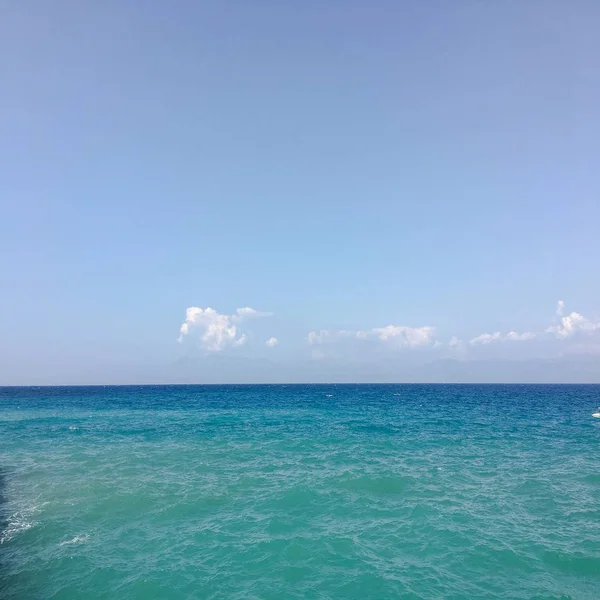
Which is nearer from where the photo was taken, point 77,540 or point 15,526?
point 77,540

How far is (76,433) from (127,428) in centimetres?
628

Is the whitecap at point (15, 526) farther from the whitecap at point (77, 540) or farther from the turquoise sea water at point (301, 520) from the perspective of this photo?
the whitecap at point (77, 540)

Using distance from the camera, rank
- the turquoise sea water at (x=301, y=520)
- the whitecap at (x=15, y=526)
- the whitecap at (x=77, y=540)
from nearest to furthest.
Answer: the turquoise sea water at (x=301, y=520) < the whitecap at (x=77, y=540) < the whitecap at (x=15, y=526)

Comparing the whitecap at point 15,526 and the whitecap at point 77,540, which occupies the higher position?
the whitecap at point 77,540

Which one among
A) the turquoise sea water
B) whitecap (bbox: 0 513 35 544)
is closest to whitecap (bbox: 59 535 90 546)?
the turquoise sea water

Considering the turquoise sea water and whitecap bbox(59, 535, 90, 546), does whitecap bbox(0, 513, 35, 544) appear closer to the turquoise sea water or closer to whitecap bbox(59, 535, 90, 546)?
the turquoise sea water

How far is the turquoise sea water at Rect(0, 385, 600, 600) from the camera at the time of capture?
631 inches

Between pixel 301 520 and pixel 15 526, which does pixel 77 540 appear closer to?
pixel 15 526

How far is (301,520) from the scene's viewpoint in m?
21.5

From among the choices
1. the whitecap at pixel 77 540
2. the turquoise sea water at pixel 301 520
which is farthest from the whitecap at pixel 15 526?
the whitecap at pixel 77 540

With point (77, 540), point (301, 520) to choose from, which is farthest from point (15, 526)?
point (301, 520)

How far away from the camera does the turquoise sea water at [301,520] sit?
52.5ft

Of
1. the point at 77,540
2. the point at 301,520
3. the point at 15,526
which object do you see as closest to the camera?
the point at 77,540

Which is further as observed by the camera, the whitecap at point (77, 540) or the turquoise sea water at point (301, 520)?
the whitecap at point (77, 540)
